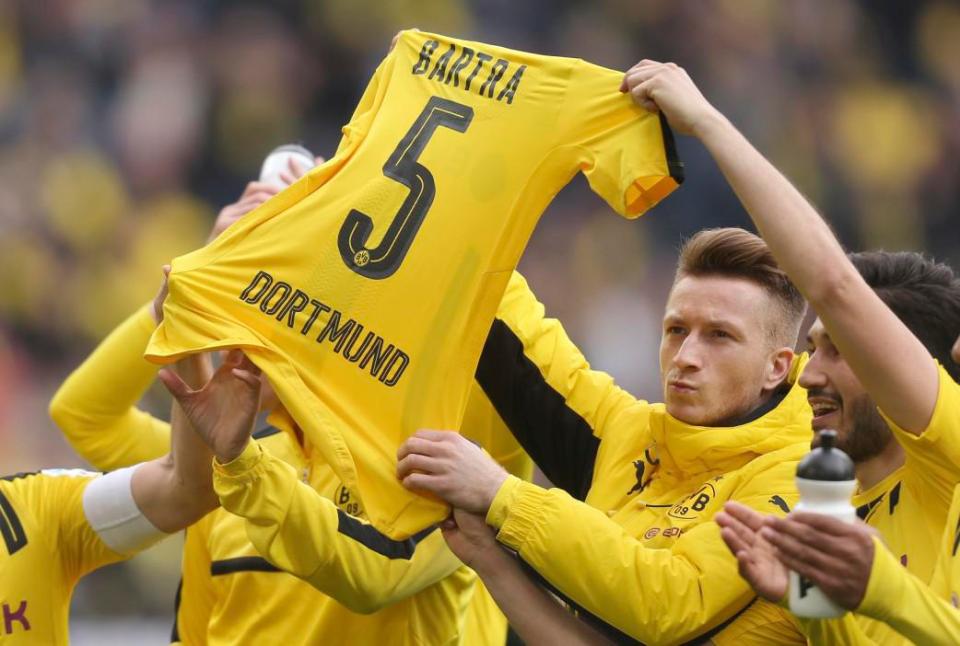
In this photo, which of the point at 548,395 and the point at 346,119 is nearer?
the point at 548,395

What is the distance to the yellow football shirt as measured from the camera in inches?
138

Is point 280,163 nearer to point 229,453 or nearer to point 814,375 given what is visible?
point 229,453

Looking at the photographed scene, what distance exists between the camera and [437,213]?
3115 millimetres

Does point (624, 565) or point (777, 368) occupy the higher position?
point (777, 368)

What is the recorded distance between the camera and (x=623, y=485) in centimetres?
327

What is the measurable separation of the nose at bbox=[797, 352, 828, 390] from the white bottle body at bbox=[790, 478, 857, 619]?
26.8 inches

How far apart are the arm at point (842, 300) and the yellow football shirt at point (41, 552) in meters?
1.78

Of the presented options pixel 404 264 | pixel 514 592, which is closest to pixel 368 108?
pixel 404 264

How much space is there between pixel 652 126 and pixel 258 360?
894mm

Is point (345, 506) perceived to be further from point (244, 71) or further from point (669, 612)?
point (244, 71)

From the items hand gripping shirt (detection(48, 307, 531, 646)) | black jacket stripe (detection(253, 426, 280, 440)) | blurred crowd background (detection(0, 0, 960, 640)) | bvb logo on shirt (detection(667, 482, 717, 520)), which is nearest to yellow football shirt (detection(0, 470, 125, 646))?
hand gripping shirt (detection(48, 307, 531, 646))

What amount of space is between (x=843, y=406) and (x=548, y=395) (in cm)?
73

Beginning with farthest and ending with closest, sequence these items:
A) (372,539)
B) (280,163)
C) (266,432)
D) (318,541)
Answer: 1. (280,163)
2. (266,432)
3. (372,539)
4. (318,541)

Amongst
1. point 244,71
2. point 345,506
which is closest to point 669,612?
point 345,506
